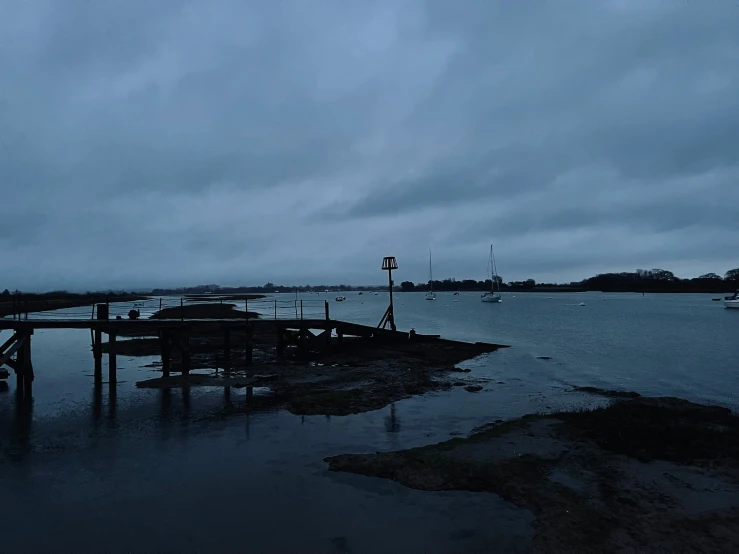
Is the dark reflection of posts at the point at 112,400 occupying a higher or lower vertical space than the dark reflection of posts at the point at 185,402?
lower

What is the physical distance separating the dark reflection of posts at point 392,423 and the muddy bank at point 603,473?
2174mm

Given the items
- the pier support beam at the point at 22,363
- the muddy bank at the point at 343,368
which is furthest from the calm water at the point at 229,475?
the muddy bank at the point at 343,368

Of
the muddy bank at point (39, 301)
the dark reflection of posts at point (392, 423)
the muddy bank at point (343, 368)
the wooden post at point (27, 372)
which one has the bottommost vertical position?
the dark reflection of posts at point (392, 423)

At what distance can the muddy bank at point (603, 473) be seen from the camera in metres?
7.64

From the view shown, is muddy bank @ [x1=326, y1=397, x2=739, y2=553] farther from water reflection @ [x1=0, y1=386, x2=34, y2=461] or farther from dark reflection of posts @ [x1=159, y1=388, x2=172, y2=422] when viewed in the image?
water reflection @ [x1=0, y1=386, x2=34, y2=461]

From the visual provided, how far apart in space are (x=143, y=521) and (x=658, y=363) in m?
31.9

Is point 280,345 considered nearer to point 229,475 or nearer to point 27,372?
point 27,372

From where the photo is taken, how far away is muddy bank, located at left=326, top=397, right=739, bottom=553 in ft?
25.1

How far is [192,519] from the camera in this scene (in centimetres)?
864

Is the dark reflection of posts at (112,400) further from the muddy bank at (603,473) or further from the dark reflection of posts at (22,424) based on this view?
the muddy bank at (603,473)

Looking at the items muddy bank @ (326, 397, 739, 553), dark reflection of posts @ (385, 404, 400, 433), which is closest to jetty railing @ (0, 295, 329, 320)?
dark reflection of posts @ (385, 404, 400, 433)

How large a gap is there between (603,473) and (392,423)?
20.5 feet

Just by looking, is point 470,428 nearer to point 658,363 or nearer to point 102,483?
point 102,483

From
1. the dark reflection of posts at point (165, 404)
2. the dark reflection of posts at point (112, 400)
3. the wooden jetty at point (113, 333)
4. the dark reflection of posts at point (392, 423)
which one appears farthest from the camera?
the wooden jetty at point (113, 333)
